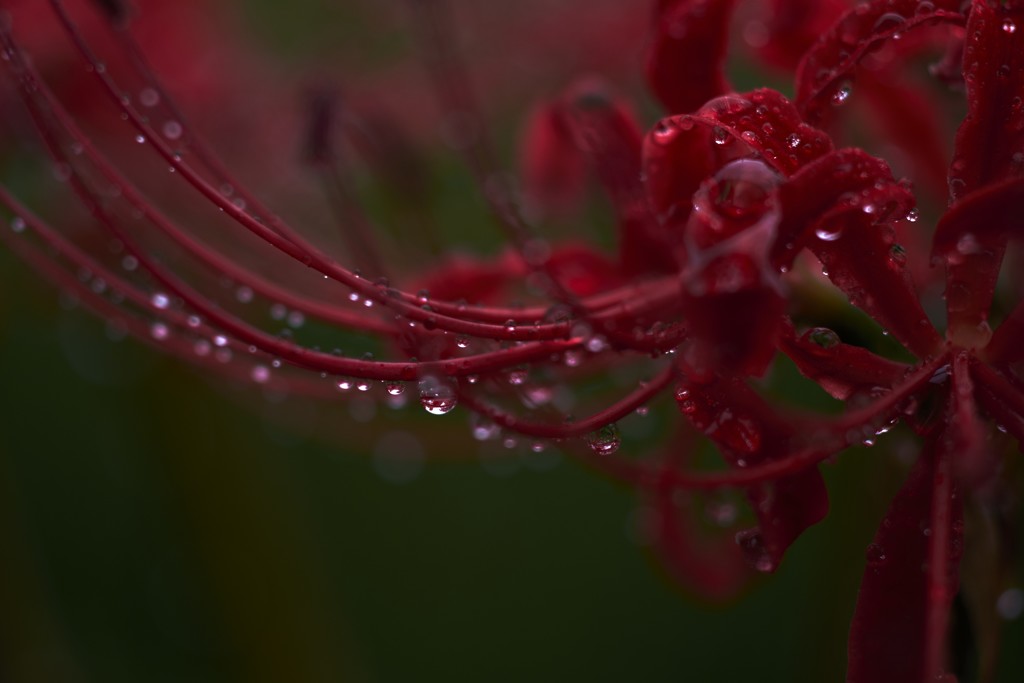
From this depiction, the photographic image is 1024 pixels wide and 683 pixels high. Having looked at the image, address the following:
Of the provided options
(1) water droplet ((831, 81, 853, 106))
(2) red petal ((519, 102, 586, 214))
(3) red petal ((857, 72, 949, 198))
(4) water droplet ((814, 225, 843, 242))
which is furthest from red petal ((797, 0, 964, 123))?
(2) red petal ((519, 102, 586, 214))

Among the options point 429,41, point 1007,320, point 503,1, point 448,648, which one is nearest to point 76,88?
point 429,41

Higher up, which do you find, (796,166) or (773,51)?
(773,51)

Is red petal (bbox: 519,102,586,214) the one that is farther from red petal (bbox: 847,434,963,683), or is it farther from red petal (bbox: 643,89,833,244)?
red petal (bbox: 847,434,963,683)

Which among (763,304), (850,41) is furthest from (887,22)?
(763,304)

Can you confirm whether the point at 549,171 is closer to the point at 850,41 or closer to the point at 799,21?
the point at 799,21

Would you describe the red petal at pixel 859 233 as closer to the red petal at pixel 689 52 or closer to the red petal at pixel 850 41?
the red petal at pixel 850 41

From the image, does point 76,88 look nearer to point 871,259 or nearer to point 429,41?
point 429,41
